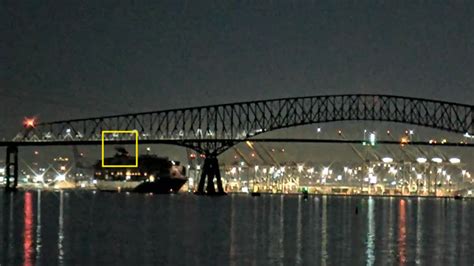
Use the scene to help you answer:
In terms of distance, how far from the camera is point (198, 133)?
17438cm

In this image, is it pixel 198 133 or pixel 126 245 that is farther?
pixel 198 133

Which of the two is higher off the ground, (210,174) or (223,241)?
(210,174)

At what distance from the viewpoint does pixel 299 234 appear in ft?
217

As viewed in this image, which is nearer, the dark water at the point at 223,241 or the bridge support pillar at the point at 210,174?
the dark water at the point at 223,241

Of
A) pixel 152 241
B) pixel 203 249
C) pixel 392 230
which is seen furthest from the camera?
pixel 392 230

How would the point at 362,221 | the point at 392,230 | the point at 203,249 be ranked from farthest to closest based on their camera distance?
1. the point at 362,221
2. the point at 392,230
3. the point at 203,249

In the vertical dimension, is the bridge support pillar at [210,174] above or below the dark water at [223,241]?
above

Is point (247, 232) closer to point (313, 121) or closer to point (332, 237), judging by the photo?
point (332, 237)

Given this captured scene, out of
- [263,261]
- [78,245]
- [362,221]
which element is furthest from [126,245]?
[362,221]

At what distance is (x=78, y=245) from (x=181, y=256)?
735 centimetres

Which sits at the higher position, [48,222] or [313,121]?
[313,121]

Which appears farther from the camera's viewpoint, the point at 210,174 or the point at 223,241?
the point at 210,174

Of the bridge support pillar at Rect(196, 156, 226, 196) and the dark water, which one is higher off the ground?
the bridge support pillar at Rect(196, 156, 226, 196)

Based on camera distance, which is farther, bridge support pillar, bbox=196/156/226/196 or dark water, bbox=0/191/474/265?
bridge support pillar, bbox=196/156/226/196
